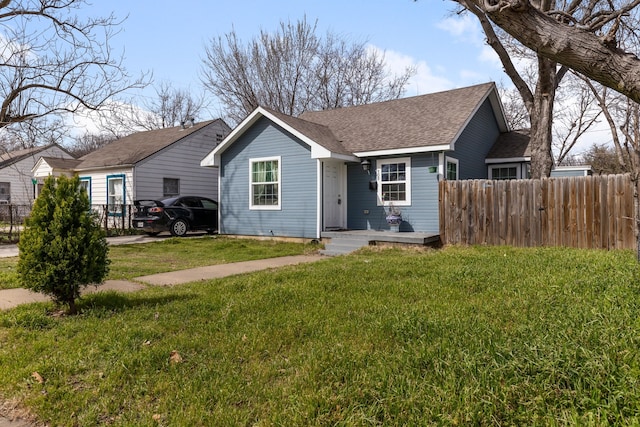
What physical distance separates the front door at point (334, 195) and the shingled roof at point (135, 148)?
30.1 feet

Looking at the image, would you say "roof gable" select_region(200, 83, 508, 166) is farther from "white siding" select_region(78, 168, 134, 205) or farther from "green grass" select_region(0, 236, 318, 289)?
"white siding" select_region(78, 168, 134, 205)

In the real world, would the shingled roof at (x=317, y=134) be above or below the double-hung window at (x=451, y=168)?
above

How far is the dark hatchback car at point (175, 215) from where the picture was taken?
1439 centimetres

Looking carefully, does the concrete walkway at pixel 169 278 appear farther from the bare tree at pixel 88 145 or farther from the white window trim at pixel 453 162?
the bare tree at pixel 88 145

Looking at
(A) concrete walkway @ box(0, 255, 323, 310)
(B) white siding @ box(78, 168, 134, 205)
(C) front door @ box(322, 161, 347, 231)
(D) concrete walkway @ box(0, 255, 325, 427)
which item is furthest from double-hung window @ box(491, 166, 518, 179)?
(B) white siding @ box(78, 168, 134, 205)

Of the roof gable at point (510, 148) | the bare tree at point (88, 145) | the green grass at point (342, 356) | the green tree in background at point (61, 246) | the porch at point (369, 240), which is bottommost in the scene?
the green grass at point (342, 356)

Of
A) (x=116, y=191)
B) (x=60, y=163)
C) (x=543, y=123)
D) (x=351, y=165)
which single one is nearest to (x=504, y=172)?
(x=543, y=123)

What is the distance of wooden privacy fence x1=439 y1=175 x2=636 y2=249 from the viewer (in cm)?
884

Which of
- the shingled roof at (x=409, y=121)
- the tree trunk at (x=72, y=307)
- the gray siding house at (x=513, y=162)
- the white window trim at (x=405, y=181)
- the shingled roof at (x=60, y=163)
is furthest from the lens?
the shingled roof at (x=60, y=163)

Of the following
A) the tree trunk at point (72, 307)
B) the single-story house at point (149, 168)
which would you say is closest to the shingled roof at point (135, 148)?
the single-story house at point (149, 168)

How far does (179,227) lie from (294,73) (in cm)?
1438

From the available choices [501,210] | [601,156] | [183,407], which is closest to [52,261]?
[183,407]

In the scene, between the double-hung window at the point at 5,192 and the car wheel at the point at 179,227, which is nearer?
the car wheel at the point at 179,227

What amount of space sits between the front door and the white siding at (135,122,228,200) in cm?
915
